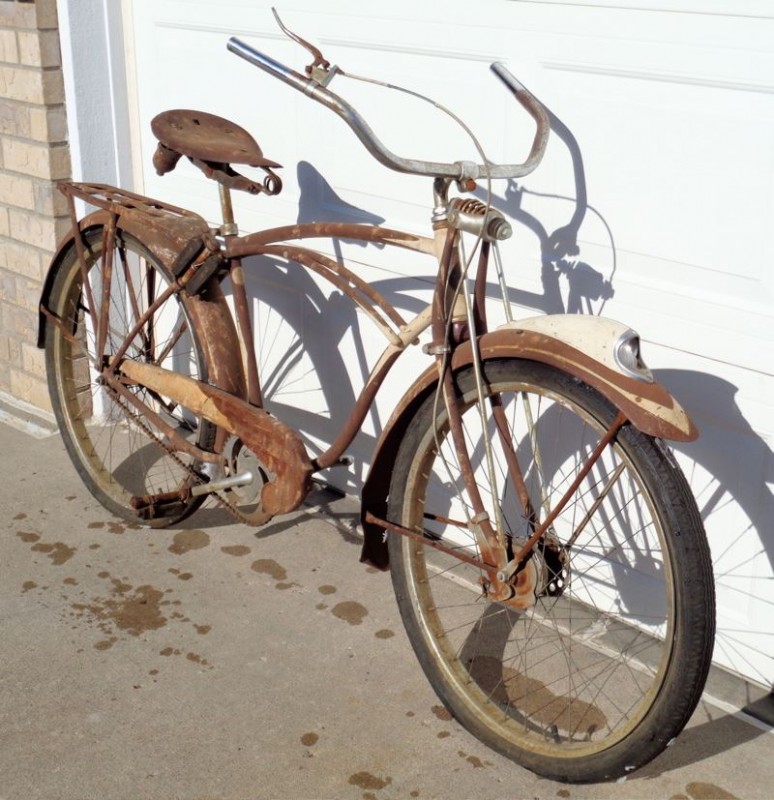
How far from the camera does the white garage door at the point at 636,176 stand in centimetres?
252

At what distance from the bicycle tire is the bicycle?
0.4 inches

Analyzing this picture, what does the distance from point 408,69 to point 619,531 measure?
130 cm

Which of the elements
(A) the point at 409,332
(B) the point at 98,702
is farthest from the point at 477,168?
(B) the point at 98,702

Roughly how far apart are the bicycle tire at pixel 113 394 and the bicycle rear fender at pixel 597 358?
106cm

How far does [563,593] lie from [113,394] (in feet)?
4.66

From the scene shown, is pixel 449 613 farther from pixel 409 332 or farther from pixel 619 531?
pixel 409 332

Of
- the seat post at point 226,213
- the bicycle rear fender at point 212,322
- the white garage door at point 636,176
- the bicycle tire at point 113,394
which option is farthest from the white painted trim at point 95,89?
the seat post at point 226,213

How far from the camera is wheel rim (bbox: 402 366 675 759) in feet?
8.79

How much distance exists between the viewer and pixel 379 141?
227 centimetres

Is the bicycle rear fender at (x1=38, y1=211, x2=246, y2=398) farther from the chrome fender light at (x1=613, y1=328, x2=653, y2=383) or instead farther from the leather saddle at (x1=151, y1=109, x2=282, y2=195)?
the chrome fender light at (x1=613, y1=328, x2=653, y2=383)

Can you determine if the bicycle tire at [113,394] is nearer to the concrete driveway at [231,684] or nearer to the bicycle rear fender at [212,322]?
the bicycle rear fender at [212,322]

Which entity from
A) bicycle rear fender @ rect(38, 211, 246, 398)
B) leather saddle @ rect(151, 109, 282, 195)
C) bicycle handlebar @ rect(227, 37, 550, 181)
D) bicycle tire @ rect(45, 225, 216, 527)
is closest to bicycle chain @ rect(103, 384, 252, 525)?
bicycle tire @ rect(45, 225, 216, 527)

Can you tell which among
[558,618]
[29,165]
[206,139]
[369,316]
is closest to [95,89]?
[29,165]

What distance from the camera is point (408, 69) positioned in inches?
122
